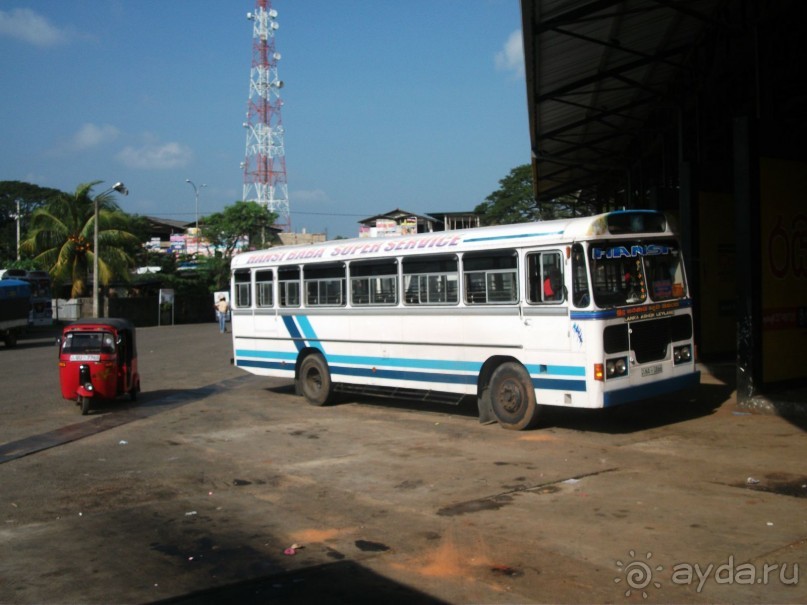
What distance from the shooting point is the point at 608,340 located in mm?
10523

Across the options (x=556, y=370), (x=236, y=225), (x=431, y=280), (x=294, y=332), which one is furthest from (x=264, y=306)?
(x=236, y=225)

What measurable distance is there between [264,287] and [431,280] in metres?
4.56

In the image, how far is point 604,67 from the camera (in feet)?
52.3

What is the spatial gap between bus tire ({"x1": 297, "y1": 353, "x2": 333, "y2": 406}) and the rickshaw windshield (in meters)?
3.46

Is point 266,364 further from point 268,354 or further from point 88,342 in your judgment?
point 88,342

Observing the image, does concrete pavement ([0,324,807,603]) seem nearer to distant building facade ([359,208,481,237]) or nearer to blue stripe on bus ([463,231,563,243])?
blue stripe on bus ([463,231,563,243])

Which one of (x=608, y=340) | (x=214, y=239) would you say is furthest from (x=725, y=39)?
(x=214, y=239)

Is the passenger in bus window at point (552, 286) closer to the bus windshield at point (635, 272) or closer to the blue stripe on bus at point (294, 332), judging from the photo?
the bus windshield at point (635, 272)

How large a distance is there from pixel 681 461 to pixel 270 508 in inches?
182

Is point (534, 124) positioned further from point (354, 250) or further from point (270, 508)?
point (270, 508)

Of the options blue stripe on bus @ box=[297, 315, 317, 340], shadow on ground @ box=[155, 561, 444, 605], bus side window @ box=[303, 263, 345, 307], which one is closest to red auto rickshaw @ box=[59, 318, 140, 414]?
blue stripe on bus @ box=[297, 315, 317, 340]

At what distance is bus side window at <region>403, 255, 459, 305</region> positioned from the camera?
1254cm

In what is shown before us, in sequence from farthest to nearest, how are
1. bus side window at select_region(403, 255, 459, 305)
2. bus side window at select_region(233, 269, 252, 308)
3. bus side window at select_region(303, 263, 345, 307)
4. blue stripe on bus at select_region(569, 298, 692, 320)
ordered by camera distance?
bus side window at select_region(233, 269, 252, 308), bus side window at select_region(303, 263, 345, 307), bus side window at select_region(403, 255, 459, 305), blue stripe on bus at select_region(569, 298, 692, 320)

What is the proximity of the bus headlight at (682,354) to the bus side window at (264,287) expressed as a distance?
25.7ft
